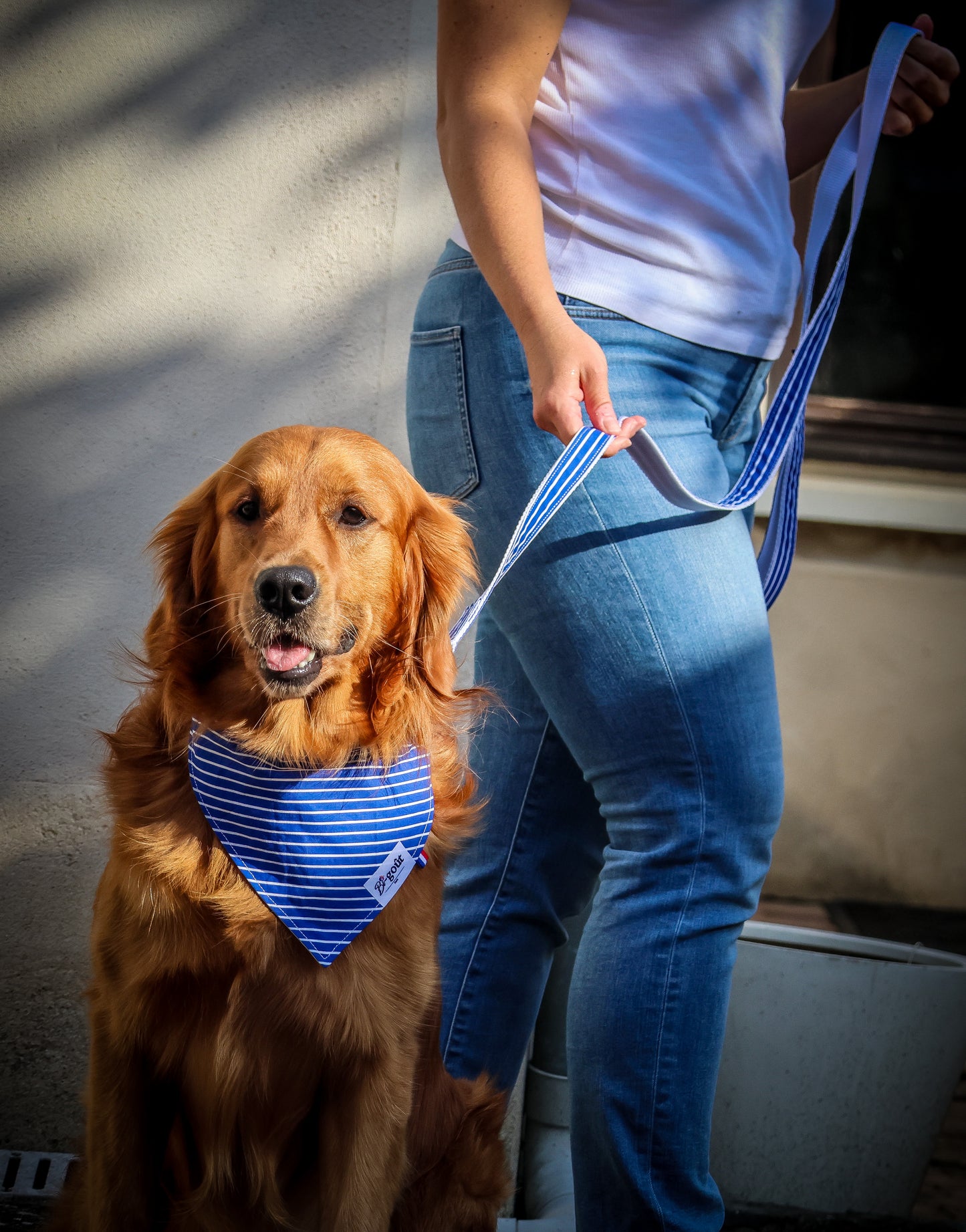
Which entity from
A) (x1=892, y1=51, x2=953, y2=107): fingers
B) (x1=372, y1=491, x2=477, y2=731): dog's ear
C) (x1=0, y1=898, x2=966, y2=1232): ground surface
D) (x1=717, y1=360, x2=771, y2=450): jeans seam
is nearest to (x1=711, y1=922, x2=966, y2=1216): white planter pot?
(x1=0, y1=898, x2=966, y2=1232): ground surface

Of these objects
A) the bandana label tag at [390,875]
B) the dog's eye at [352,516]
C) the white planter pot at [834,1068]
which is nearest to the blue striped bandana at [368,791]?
the bandana label tag at [390,875]

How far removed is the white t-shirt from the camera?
124 centimetres

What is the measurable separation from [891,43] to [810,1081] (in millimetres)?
1858

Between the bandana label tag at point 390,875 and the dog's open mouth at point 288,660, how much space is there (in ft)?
0.86

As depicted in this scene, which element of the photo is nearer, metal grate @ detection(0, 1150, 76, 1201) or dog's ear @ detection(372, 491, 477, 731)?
dog's ear @ detection(372, 491, 477, 731)

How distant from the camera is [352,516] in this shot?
4.67ft

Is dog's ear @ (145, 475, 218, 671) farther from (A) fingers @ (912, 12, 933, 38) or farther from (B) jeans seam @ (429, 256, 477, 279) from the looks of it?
(A) fingers @ (912, 12, 933, 38)

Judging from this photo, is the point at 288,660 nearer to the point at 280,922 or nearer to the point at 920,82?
the point at 280,922

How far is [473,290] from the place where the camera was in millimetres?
1324

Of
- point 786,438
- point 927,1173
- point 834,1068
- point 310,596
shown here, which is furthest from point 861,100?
point 927,1173

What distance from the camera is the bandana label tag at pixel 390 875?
49.3 inches

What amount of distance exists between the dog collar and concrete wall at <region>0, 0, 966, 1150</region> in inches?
35.5

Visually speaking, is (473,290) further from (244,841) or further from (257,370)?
(257,370)

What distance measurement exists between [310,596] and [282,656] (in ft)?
0.29
